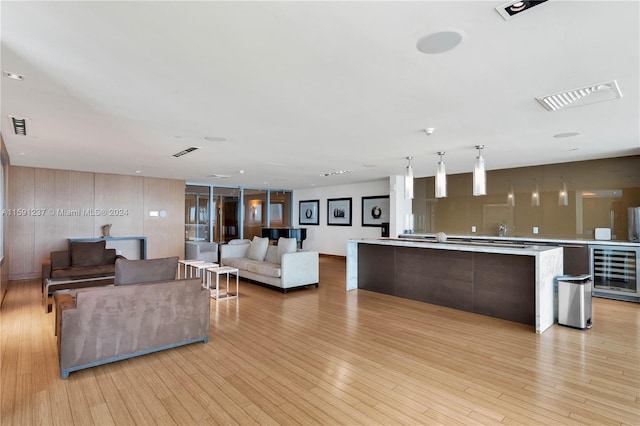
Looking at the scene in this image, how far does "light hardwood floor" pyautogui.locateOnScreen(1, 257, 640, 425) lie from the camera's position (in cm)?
243

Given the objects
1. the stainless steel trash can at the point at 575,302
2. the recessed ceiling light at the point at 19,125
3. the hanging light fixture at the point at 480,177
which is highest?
the recessed ceiling light at the point at 19,125

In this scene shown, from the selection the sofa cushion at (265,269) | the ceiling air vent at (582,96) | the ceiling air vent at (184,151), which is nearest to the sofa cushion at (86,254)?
the ceiling air vent at (184,151)

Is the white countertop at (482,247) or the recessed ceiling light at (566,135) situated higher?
the recessed ceiling light at (566,135)

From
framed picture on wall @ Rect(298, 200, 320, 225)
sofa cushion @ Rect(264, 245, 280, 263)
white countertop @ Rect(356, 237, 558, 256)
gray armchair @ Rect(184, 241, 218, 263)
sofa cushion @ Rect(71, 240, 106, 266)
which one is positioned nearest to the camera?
white countertop @ Rect(356, 237, 558, 256)

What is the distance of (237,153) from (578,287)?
556 centimetres

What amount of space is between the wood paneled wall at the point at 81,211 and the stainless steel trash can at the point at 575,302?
9419 mm

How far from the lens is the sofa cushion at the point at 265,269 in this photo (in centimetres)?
637

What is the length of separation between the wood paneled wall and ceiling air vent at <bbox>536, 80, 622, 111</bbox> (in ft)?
31.1

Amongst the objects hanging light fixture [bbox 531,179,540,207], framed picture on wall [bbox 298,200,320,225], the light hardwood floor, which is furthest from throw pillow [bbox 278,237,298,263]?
framed picture on wall [bbox 298,200,320,225]

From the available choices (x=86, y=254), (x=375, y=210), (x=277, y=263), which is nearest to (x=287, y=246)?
(x=277, y=263)

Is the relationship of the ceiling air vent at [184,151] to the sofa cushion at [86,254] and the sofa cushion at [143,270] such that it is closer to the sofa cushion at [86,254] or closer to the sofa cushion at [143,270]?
the sofa cushion at [143,270]

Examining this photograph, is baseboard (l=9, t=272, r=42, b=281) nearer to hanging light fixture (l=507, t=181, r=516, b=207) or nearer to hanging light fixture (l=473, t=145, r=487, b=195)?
hanging light fixture (l=473, t=145, r=487, b=195)

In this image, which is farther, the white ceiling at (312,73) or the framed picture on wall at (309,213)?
the framed picture on wall at (309,213)

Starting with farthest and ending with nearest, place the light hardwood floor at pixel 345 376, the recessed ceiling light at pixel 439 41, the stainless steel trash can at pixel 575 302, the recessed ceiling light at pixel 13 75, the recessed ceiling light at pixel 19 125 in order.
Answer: the stainless steel trash can at pixel 575 302
the recessed ceiling light at pixel 19 125
the recessed ceiling light at pixel 13 75
the light hardwood floor at pixel 345 376
the recessed ceiling light at pixel 439 41
